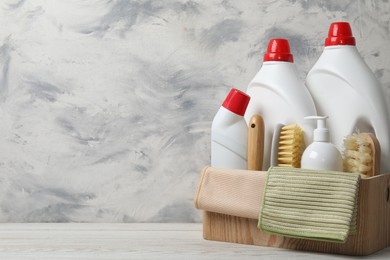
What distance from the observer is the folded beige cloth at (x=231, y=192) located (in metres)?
1.03

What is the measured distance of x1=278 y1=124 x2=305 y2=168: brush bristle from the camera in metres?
1.05

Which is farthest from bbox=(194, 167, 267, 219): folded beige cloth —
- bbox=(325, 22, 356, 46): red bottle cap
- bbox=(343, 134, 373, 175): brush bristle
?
bbox=(325, 22, 356, 46): red bottle cap

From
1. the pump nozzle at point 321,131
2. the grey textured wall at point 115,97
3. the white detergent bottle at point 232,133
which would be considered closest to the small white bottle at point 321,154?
the pump nozzle at point 321,131

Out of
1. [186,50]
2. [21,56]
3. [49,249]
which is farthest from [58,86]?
[49,249]

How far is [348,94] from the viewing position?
3.53 ft

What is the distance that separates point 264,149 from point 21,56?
1.86 ft

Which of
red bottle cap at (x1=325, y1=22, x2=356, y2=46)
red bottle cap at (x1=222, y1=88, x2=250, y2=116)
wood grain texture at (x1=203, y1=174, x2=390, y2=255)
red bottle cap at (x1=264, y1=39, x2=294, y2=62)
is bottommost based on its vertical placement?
wood grain texture at (x1=203, y1=174, x2=390, y2=255)

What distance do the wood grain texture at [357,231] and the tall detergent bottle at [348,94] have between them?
0.09 metres

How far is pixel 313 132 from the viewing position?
106 cm

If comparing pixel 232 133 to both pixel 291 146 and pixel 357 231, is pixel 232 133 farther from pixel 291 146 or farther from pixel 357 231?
pixel 357 231

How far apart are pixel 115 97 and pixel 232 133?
1.05ft

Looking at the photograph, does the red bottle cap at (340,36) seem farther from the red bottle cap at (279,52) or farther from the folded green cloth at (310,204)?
the folded green cloth at (310,204)

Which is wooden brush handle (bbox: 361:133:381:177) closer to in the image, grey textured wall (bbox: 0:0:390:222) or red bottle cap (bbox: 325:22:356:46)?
red bottle cap (bbox: 325:22:356:46)

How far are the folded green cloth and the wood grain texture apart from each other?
0.10ft
